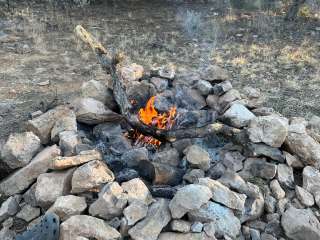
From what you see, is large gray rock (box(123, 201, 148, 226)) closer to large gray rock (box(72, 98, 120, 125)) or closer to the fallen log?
the fallen log

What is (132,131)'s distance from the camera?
639cm

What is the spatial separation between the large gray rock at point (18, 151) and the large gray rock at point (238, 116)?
243 cm

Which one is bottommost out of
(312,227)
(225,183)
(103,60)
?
(312,227)

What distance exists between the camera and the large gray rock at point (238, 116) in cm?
610

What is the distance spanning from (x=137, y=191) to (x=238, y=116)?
177 cm

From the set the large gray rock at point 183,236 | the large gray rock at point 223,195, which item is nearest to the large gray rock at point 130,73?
the large gray rock at point 223,195

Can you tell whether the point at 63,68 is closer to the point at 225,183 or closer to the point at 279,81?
the point at 279,81

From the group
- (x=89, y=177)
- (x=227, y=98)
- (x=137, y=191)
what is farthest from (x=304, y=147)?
(x=89, y=177)

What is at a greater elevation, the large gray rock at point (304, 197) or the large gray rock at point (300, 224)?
the large gray rock at point (304, 197)

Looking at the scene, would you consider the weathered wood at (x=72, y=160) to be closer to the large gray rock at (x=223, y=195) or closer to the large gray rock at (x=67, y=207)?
the large gray rock at (x=67, y=207)

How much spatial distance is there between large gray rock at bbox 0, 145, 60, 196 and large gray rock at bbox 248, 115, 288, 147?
2.34 m

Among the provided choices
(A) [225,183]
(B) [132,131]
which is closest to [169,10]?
(B) [132,131]

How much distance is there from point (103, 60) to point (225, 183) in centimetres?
286

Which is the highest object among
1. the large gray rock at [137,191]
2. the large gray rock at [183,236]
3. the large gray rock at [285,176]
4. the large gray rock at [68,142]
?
the large gray rock at [68,142]
